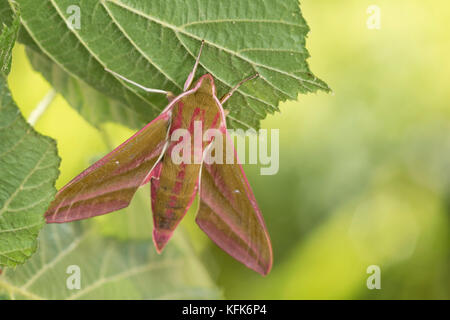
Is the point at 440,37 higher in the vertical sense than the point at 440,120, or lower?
higher

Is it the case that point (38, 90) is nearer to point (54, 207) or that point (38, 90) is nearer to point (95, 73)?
point (95, 73)

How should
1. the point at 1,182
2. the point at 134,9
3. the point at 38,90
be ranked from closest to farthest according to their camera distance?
1. the point at 1,182
2. the point at 134,9
3. the point at 38,90

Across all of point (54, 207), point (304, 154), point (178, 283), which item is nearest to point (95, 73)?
point (54, 207)

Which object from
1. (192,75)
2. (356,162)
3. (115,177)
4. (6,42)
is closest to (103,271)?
(115,177)

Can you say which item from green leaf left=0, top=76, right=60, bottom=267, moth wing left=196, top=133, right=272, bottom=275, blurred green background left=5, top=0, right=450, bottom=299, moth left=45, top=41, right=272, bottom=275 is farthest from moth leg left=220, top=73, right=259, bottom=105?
blurred green background left=5, top=0, right=450, bottom=299

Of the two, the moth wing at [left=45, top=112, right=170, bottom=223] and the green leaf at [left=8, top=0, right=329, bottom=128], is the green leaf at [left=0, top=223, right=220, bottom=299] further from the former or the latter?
the green leaf at [left=8, top=0, right=329, bottom=128]

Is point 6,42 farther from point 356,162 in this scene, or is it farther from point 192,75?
point 356,162

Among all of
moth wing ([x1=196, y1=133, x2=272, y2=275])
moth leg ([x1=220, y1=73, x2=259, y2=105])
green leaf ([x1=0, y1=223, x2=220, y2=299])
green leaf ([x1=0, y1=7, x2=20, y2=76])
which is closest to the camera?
green leaf ([x1=0, y1=7, x2=20, y2=76])

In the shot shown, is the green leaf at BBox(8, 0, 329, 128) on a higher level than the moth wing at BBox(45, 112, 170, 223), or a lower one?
higher
